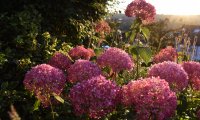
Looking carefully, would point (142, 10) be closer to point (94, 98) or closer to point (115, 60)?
point (115, 60)

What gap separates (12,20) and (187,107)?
3126 millimetres

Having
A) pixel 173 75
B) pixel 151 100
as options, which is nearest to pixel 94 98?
pixel 151 100

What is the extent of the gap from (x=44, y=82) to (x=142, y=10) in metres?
1.62

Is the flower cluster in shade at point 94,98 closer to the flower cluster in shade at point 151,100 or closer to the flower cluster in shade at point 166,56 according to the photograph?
the flower cluster in shade at point 151,100

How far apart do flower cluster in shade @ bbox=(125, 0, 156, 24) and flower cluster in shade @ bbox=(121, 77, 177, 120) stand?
171 cm

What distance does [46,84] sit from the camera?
2.98 meters

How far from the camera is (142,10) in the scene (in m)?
4.27

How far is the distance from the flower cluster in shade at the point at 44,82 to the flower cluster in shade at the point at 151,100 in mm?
595

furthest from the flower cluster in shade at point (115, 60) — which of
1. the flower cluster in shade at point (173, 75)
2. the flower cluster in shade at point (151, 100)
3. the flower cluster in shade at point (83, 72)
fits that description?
the flower cluster in shade at point (151, 100)

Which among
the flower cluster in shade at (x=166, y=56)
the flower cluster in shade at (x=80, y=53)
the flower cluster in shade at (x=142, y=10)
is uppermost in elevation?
the flower cluster in shade at (x=142, y=10)

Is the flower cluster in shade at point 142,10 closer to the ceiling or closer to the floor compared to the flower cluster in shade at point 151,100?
closer to the ceiling

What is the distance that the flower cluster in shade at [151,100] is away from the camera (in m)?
2.50

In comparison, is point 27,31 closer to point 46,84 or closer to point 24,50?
point 24,50

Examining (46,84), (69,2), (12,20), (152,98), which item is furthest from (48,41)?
(152,98)
